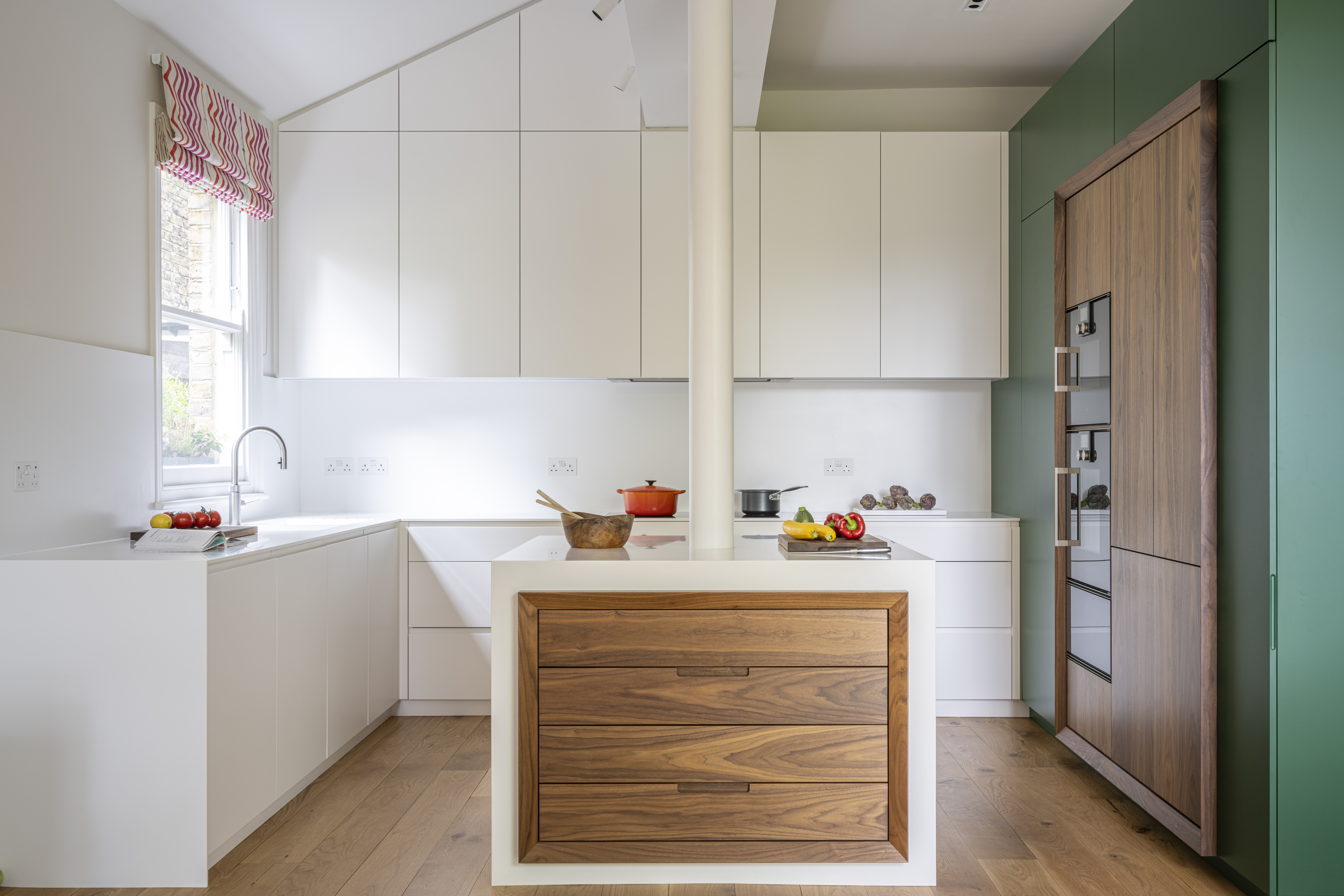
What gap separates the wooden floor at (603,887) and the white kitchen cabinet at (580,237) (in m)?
1.83

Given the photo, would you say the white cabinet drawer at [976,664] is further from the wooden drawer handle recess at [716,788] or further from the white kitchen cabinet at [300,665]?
the white kitchen cabinet at [300,665]

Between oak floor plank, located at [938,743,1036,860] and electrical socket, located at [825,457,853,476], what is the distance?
1.45 meters

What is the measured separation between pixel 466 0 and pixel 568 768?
3.10 m

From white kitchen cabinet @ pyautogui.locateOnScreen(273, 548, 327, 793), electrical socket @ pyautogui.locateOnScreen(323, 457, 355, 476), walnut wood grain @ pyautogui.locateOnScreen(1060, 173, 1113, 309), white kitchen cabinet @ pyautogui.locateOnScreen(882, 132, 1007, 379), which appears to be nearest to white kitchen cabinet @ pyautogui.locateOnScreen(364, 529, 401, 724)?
white kitchen cabinet @ pyautogui.locateOnScreen(273, 548, 327, 793)

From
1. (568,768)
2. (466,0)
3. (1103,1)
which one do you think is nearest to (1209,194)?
(1103,1)

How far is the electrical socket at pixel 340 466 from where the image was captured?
13.2 ft

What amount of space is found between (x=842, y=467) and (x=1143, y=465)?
164cm

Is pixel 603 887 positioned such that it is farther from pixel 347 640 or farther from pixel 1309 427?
pixel 1309 427

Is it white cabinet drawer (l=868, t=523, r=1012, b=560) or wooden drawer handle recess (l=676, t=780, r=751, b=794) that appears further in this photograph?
white cabinet drawer (l=868, t=523, r=1012, b=560)

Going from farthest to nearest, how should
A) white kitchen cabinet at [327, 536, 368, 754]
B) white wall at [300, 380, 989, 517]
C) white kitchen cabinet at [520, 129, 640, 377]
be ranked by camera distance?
white wall at [300, 380, 989, 517] < white kitchen cabinet at [520, 129, 640, 377] < white kitchen cabinet at [327, 536, 368, 754]

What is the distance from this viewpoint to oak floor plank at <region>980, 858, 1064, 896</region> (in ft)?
6.91

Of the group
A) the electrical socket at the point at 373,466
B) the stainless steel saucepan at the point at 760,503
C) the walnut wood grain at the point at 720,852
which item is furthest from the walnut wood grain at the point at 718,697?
the electrical socket at the point at 373,466

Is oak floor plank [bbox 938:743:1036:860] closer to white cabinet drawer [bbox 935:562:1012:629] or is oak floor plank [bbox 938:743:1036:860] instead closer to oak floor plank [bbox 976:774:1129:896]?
oak floor plank [bbox 976:774:1129:896]

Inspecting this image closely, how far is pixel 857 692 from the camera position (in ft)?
6.84
